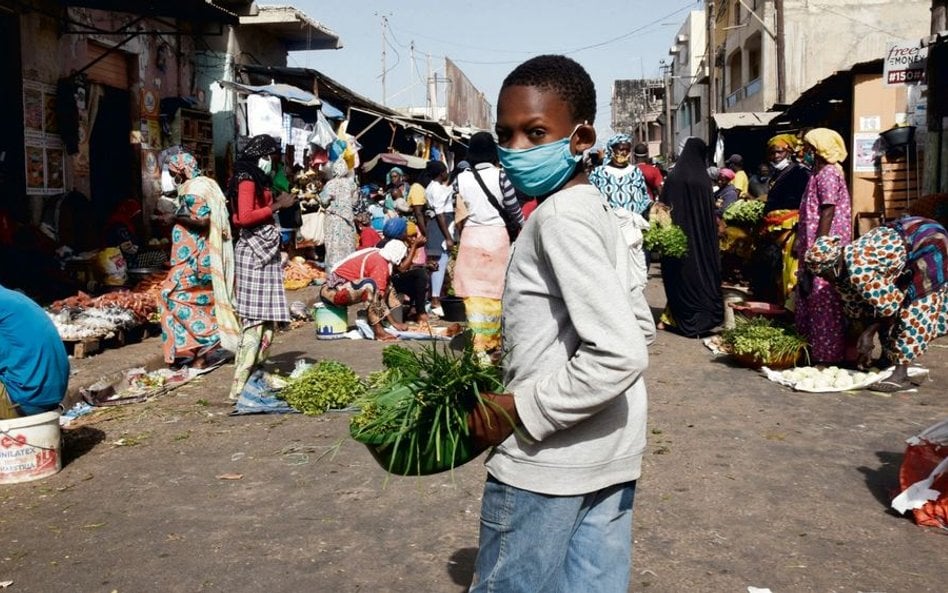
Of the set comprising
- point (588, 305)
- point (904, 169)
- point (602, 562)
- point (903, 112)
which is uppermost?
point (903, 112)

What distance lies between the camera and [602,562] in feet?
7.11

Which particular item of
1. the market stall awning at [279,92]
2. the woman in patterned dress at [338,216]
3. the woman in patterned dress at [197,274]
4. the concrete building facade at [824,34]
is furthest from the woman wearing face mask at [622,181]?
the concrete building facade at [824,34]

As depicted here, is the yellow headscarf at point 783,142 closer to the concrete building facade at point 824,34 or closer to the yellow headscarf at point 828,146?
the yellow headscarf at point 828,146

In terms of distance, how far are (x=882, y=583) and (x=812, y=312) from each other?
449cm

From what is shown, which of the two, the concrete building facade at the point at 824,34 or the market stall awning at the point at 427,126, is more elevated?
the concrete building facade at the point at 824,34

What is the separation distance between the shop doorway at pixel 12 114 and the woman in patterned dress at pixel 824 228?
28.6 ft

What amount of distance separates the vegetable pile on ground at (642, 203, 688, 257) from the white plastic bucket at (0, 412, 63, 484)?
630cm

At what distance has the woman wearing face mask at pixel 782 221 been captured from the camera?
912cm

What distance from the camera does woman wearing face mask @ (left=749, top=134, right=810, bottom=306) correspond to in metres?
9.12

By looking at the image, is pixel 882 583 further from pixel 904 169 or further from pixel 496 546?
pixel 904 169

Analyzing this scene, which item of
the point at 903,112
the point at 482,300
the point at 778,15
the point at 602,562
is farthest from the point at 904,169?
the point at 602,562

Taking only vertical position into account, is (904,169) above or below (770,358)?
above

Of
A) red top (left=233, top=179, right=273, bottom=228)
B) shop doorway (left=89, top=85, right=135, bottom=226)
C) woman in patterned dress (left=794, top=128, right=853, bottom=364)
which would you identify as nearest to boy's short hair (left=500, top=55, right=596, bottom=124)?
red top (left=233, top=179, right=273, bottom=228)

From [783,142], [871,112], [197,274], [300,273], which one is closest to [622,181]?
[783,142]
